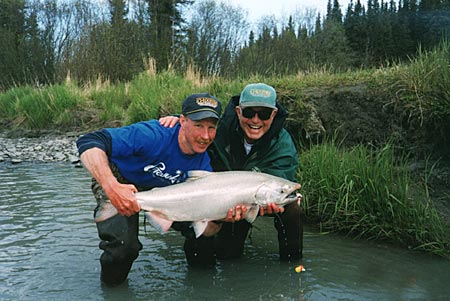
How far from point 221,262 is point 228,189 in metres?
1.07

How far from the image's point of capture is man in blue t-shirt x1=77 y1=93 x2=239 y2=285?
3473mm

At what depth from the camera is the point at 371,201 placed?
15.6 feet

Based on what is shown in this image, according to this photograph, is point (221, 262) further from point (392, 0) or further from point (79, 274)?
point (392, 0)

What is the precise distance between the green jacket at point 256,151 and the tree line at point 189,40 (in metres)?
6.56

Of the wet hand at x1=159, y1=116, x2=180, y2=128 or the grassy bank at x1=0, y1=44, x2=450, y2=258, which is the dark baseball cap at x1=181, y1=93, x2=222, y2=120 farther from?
the grassy bank at x1=0, y1=44, x2=450, y2=258

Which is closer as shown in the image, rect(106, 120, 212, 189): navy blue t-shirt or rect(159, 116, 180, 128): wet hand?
rect(106, 120, 212, 189): navy blue t-shirt

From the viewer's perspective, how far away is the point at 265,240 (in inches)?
194

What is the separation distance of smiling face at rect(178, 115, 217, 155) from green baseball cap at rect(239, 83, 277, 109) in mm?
579

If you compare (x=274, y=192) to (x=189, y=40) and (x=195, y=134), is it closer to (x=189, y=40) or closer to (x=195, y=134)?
(x=195, y=134)

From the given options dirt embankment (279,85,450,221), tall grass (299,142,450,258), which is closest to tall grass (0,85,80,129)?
dirt embankment (279,85,450,221)

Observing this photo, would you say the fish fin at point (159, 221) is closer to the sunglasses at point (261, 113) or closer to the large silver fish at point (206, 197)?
the large silver fish at point (206, 197)

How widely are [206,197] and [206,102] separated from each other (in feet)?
2.41

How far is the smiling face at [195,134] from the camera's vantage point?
357 cm

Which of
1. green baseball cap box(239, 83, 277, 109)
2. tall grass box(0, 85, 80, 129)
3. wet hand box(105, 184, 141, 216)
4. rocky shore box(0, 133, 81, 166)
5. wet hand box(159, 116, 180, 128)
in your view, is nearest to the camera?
wet hand box(105, 184, 141, 216)
